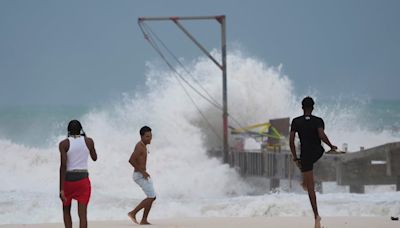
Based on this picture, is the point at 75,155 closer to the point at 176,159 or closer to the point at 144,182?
the point at 144,182

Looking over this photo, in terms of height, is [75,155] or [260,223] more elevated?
[75,155]

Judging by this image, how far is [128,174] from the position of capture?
3216 centimetres

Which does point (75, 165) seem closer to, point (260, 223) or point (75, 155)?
point (75, 155)

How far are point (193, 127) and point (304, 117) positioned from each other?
2821cm

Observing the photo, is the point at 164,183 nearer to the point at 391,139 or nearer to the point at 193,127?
the point at 193,127

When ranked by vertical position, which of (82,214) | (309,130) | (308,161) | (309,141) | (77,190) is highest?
(309,130)

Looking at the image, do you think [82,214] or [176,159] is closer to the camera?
[82,214]

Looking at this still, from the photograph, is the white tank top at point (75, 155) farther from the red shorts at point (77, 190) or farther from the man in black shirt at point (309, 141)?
the man in black shirt at point (309, 141)

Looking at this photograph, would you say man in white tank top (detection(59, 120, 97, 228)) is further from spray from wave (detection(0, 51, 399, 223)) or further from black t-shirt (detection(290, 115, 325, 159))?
spray from wave (detection(0, 51, 399, 223))

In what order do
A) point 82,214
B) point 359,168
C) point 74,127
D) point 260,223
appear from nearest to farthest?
1. point 74,127
2. point 82,214
3. point 260,223
4. point 359,168

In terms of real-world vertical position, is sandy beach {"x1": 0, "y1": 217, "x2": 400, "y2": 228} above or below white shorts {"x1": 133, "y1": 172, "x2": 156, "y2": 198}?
below

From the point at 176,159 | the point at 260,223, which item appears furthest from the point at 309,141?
the point at 176,159

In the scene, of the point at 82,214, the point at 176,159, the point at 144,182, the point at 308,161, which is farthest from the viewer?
the point at 176,159

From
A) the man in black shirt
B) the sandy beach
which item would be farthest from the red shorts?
the sandy beach
